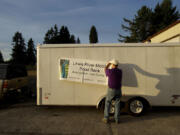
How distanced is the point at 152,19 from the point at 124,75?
97.1ft

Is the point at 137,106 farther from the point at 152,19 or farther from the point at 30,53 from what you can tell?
the point at 30,53

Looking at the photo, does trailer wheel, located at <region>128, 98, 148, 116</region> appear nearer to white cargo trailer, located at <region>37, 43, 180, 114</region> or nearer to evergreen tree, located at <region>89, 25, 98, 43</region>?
white cargo trailer, located at <region>37, 43, 180, 114</region>

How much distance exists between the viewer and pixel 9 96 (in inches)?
232

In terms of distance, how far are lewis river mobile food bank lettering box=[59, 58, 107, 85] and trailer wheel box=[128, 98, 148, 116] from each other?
47.1 inches

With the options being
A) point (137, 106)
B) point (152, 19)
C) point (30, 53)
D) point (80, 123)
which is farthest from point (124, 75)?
point (30, 53)

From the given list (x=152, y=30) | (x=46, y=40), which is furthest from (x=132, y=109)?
(x=46, y=40)

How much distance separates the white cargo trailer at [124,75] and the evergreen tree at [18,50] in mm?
53442

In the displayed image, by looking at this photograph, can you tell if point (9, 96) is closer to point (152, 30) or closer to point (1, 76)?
point (1, 76)

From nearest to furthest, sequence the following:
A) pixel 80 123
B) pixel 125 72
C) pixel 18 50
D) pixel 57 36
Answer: pixel 80 123
pixel 125 72
pixel 57 36
pixel 18 50

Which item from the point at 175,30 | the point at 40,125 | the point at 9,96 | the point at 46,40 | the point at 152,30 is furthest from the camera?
the point at 46,40

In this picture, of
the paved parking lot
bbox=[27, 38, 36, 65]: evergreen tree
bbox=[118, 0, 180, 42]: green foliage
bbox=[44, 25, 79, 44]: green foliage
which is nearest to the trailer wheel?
the paved parking lot

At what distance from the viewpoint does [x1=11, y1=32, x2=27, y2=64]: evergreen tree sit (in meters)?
53.6

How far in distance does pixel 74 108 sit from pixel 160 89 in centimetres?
349

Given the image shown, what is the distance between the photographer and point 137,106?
4598mm
